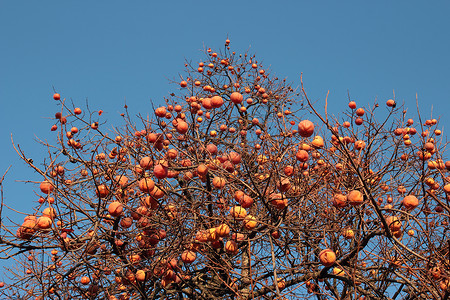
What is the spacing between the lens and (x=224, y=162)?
507cm

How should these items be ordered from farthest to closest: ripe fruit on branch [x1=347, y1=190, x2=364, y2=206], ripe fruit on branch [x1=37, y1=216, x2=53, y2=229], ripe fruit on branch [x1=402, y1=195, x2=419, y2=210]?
ripe fruit on branch [x1=402, y1=195, x2=419, y2=210] < ripe fruit on branch [x1=347, y1=190, x2=364, y2=206] < ripe fruit on branch [x1=37, y1=216, x2=53, y2=229]

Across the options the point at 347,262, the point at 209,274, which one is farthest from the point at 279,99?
the point at 347,262

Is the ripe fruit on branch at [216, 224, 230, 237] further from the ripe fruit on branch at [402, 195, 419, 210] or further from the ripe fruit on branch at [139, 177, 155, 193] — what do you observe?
the ripe fruit on branch at [402, 195, 419, 210]

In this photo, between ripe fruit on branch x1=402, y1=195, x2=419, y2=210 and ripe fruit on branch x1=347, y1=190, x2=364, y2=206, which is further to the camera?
ripe fruit on branch x1=402, y1=195, x2=419, y2=210

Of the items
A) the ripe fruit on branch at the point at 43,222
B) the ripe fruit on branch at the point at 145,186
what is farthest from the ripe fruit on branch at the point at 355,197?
the ripe fruit on branch at the point at 43,222

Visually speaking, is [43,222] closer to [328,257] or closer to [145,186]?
[145,186]

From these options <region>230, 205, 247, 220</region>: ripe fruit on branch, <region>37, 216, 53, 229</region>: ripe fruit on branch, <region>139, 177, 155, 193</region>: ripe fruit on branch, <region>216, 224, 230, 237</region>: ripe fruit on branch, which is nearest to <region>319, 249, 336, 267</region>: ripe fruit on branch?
<region>230, 205, 247, 220</region>: ripe fruit on branch

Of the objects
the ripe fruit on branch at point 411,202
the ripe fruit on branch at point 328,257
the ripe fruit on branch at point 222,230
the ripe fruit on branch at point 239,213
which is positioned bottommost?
the ripe fruit on branch at point 328,257

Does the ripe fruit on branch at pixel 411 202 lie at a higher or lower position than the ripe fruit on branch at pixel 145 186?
lower

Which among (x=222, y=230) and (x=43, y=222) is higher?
(x=43, y=222)

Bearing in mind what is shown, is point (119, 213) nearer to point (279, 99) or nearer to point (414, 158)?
point (414, 158)

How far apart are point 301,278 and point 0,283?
16.4ft

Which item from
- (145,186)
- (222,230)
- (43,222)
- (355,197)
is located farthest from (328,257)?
(43,222)

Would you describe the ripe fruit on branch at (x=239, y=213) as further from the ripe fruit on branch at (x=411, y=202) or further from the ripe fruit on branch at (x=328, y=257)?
the ripe fruit on branch at (x=411, y=202)
